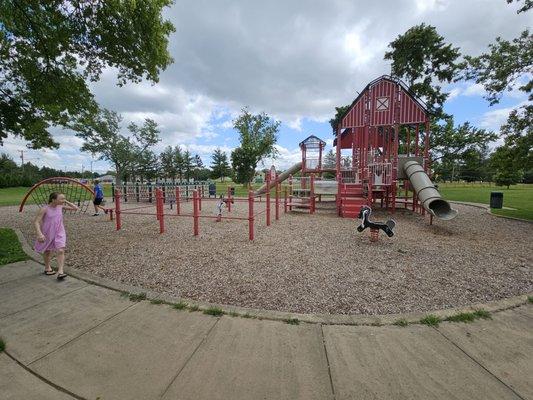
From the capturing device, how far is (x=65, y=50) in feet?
27.8

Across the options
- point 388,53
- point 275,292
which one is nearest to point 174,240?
point 275,292

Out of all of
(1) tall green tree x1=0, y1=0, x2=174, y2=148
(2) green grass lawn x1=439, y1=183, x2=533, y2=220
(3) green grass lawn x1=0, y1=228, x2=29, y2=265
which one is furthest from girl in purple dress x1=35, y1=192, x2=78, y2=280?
(2) green grass lawn x1=439, y1=183, x2=533, y2=220

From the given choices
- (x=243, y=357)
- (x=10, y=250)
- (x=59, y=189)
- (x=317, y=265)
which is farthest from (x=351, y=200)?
(x=59, y=189)

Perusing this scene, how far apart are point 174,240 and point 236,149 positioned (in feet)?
155

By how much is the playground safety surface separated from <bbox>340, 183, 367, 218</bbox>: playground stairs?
255 centimetres

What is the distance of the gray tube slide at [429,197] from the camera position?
9148mm

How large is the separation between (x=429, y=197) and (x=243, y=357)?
9.25 m

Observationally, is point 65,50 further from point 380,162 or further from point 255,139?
point 255,139

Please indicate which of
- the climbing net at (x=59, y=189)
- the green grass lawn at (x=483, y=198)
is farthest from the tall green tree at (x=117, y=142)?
the climbing net at (x=59, y=189)

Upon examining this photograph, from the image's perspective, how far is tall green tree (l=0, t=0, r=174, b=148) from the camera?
7.38m

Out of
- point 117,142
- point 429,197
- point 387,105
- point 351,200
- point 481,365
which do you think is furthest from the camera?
point 117,142

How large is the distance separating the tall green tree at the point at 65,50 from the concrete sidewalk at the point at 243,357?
7359 millimetres

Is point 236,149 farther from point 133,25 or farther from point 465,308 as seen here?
point 465,308

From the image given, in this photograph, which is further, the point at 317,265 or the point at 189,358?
the point at 317,265
